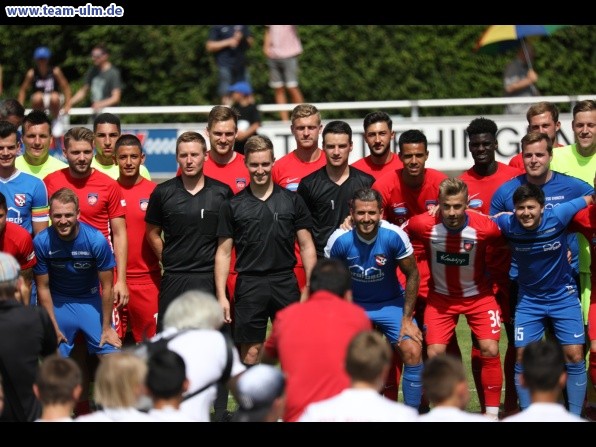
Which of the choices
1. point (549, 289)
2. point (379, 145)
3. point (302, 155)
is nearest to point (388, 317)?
point (549, 289)

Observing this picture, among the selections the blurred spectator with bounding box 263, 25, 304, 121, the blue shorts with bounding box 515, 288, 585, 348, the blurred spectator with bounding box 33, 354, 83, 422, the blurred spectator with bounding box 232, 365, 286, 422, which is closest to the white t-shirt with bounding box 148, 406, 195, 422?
the blurred spectator with bounding box 232, 365, 286, 422

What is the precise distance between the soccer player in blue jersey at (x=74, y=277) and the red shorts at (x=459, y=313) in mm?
2684

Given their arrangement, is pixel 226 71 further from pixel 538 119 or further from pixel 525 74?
pixel 538 119

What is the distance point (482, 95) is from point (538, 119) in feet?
47.2

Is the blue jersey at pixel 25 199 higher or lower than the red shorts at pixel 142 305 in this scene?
higher

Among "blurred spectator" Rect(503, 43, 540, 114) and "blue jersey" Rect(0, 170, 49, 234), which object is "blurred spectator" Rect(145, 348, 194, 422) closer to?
"blue jersey" Rect(0, 170, 49, 234)

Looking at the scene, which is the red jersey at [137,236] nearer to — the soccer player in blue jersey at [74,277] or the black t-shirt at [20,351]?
the soccer player in blue jersey at [74,277]

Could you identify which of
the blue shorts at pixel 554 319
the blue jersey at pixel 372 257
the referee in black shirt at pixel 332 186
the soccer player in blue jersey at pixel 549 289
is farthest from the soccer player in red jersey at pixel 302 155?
the blue shorts at pixel 554 319

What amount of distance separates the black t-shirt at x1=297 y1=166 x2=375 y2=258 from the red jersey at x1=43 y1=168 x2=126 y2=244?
5.39 feet

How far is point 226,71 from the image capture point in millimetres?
21484

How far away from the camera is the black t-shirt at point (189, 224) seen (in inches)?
428

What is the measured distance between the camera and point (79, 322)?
10.6 m
